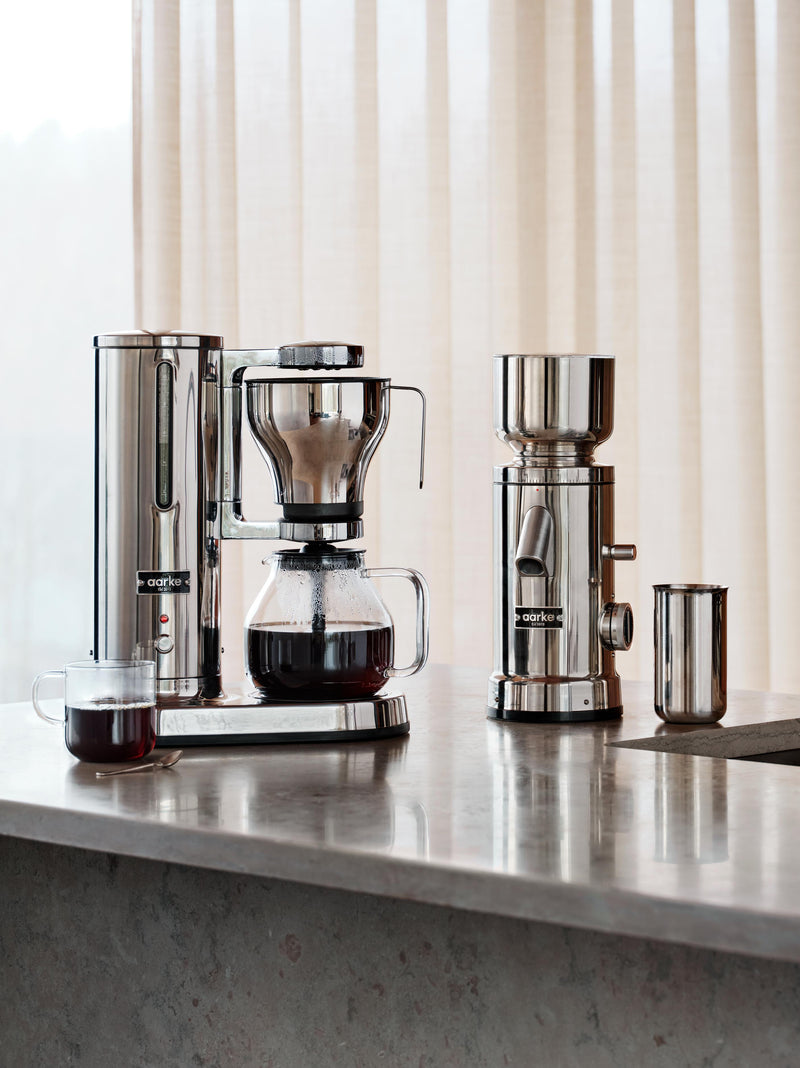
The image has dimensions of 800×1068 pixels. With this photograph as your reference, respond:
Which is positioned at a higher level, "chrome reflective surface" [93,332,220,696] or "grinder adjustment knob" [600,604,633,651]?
"chrome reflective surface" [93,332,220,696]

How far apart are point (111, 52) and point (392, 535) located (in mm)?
1235

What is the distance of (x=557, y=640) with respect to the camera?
1.44 m

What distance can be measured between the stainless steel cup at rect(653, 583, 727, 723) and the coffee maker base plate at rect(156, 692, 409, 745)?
30 cm

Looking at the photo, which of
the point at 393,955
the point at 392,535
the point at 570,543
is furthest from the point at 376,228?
the point at 393,955

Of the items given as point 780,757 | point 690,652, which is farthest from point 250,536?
point 780,757

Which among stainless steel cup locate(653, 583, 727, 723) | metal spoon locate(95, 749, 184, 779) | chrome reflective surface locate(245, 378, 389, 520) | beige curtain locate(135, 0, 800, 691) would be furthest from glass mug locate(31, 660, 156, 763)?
beige curtain locate(135, 0, 800, 691)

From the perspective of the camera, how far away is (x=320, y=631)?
1339 mm

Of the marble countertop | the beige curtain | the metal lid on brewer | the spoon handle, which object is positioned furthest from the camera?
the beige curtain

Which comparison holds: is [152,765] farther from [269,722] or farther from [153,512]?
[153,512]

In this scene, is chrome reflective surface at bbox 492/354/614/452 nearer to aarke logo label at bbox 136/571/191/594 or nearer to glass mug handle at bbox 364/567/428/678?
glass mug handle at bbox 364/567/428/678

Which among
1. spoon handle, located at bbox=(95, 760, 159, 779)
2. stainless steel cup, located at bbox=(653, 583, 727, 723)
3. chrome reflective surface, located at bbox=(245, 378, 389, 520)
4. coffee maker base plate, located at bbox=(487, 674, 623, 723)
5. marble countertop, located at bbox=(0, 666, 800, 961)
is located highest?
chrome reflective surface, located at bbox=(245, 378, 389, 520)

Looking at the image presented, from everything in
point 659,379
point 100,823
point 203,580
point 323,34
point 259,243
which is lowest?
point 100,823

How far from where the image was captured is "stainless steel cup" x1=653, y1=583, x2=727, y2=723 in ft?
4.59

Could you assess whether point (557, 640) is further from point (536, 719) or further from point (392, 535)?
point (392, 535)
